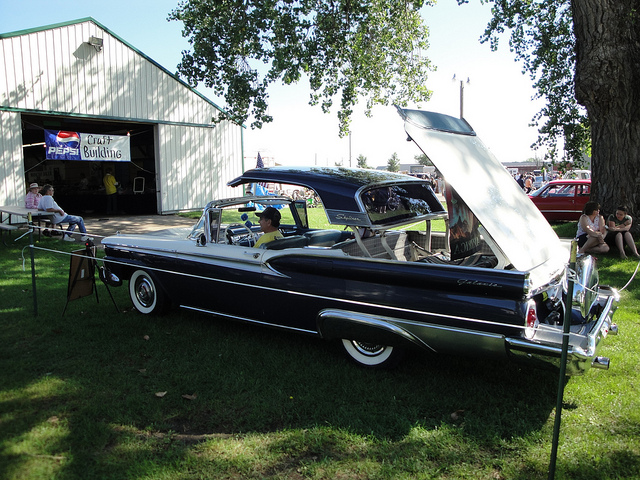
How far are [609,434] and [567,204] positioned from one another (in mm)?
14769

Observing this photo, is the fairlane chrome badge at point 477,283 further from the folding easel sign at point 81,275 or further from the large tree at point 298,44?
the large tree at point 298,44

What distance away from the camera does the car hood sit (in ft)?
12.3

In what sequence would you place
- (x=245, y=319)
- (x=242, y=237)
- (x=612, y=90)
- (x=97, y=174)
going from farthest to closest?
1. (x=97, y=174)
2. (x=612, y=90)
3. (x=242, y=237)
4. (x=245, y=319)

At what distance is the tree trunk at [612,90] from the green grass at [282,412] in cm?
546

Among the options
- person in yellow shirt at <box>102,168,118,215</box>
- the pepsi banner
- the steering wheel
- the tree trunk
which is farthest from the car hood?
person in yellow shirt at <box>102,168,118,215</box>

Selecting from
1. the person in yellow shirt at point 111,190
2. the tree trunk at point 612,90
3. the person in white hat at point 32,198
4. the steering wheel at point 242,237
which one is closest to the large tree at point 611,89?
the tree trunk at point 612,90

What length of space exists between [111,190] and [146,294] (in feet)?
43.9

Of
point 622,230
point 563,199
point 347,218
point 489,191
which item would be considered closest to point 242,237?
point 347,218

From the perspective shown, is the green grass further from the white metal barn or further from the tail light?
the white metal barn

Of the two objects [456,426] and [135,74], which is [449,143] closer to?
[456,426]

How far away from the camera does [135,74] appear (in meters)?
15.8

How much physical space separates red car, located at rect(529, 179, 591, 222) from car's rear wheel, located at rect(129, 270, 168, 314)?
46.6ft

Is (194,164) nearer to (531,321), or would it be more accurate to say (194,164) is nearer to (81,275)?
(81,275)

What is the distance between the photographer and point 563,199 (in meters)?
16.4
